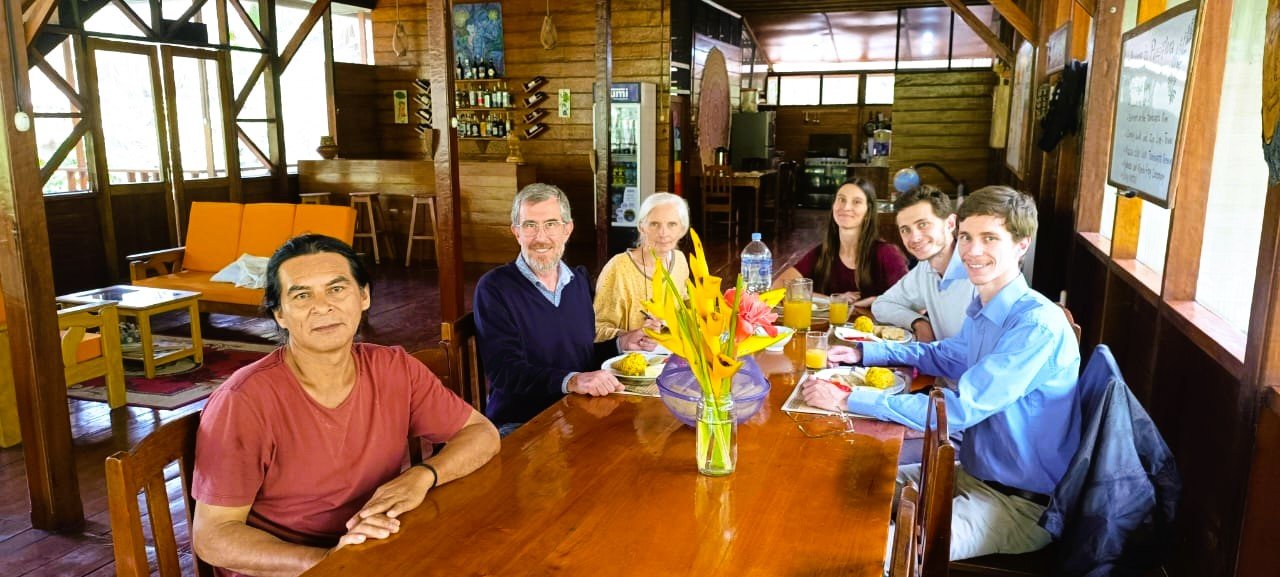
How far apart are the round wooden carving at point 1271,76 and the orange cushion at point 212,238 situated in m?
6.34

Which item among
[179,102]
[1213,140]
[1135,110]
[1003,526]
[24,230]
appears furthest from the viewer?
[179,102]

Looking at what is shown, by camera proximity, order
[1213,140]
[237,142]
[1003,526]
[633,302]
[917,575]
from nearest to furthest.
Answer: [917,575] < [1003,526] < [1213,140] < [633,302] < [237,142]

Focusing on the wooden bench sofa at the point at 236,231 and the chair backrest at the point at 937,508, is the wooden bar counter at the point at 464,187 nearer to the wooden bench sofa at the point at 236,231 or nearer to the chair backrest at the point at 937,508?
the wooden bench sofa at the point at 236,231

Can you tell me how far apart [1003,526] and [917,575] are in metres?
0.75

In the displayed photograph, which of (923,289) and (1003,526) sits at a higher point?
(923,289)

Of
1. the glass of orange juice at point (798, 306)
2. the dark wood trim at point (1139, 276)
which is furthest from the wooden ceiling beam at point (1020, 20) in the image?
the glass of orange juice at point (798, 306)

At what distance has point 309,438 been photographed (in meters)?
1.69

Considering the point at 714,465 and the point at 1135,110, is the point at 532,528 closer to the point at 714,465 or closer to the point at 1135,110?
the point at 714,465

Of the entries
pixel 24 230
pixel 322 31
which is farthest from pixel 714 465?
pixel 322 31

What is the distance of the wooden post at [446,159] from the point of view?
13.6 ft

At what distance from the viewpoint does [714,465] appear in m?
1.69

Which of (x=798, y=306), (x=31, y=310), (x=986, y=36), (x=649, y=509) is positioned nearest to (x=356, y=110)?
(x=986, y=36)

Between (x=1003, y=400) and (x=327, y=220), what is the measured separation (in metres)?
5.37

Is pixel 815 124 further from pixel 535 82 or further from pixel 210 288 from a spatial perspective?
pixel 210 288
